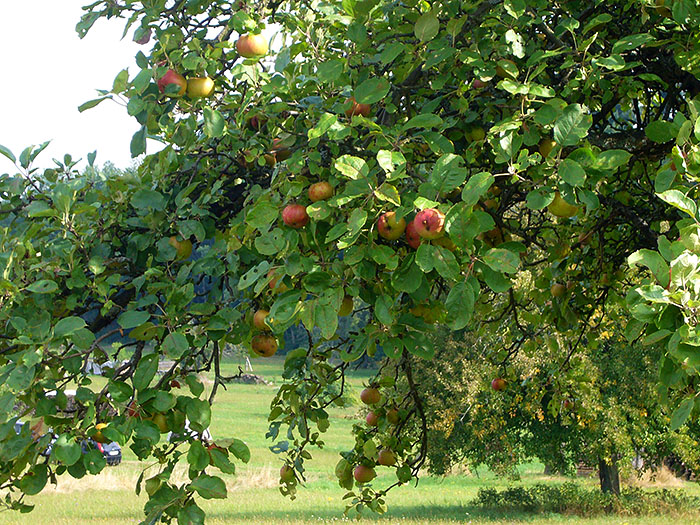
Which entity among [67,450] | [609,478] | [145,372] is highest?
[145,372]

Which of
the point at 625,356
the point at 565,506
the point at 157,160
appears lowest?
the point at 565,506

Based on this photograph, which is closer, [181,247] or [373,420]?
[181,247]

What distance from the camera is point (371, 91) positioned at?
7.27 feet

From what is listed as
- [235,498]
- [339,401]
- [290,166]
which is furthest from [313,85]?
[235,498]

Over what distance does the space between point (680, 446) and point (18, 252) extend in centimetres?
1389

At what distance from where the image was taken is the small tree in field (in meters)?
2.10

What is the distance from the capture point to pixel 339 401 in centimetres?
379

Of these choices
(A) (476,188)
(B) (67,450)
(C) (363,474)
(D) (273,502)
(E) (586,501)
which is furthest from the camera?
(D) (273,502)

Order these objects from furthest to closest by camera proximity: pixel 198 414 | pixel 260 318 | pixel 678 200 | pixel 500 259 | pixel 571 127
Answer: pixel 260 318, pixel 198 414, pixel 571 127, pixel 500 259, pixel 678 200

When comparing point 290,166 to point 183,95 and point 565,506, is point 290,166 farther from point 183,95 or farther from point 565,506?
point 565,506

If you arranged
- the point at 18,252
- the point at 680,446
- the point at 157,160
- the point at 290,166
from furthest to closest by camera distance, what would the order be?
the point at 680,446 → the point at 157,160 → the point at 18,252 → the point at 290,166

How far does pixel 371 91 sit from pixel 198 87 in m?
0.78

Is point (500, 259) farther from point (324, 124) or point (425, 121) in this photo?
point (324, 124)

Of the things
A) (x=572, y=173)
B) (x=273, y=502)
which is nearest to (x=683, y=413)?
(x=572, y=173)
